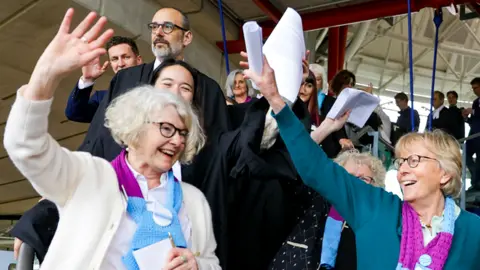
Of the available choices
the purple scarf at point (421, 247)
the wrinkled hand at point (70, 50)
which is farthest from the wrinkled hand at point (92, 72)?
the purple scarf at point (421, 247)

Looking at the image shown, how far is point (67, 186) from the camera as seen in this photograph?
1840mm

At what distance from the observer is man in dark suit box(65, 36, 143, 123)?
2898 millimetres

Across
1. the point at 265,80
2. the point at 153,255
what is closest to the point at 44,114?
the point at 153,255

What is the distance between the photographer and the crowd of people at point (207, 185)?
1802 millimetres

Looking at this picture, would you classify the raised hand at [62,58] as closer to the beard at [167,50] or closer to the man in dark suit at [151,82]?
the man in dark suit at [151,82]

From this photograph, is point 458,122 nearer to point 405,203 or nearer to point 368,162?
point 368,162

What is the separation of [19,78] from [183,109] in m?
7.02

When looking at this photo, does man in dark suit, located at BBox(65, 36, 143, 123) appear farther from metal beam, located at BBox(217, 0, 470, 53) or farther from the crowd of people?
metal beam, located at BBox(217, 0, 470, 53)

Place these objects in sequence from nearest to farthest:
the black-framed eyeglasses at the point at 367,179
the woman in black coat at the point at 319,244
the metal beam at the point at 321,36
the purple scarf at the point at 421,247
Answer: the purple scarf at the point at 421,247
the woman in black coat at the point at 319,244
the black-framed eyeglasses at the point at 367,179
the metal beam at the point at 321,36

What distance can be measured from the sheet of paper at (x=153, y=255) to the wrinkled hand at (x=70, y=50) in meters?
0.56

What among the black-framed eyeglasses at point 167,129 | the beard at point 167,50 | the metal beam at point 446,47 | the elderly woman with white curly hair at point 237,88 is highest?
the metal beam at point 446,47

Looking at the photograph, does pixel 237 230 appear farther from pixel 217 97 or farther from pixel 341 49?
pixel 341 49

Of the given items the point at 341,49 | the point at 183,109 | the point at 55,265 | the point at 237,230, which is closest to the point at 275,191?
the point at 237,230

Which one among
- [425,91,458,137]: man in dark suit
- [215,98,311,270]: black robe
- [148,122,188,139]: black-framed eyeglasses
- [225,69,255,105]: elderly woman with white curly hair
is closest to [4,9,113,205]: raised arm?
[148,122,188,139]: black-framed eyeglasses
